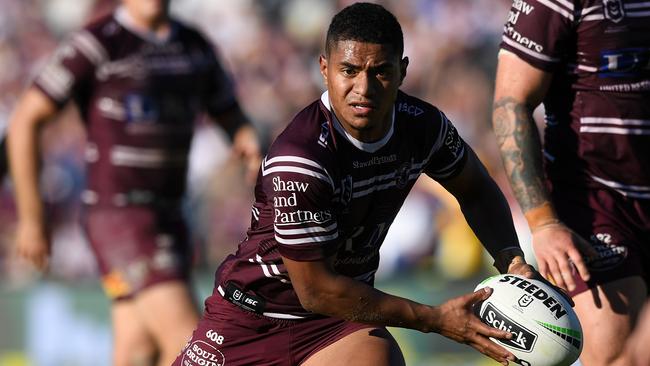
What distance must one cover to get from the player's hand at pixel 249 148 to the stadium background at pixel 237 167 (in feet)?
6.84

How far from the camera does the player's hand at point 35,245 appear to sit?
23.9 ft

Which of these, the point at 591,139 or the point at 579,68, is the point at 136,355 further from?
the point at 579,68

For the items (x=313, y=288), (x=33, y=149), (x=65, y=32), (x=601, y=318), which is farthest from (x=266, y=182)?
(x=65, y=32)

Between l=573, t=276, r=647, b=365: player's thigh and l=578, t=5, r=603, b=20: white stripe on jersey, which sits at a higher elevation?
l=578, t=5, r=603, b=20: white stripe on jersey

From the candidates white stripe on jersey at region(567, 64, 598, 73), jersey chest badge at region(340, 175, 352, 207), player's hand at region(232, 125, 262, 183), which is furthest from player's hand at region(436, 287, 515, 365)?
player's hand at region(232, 125, 262, 183)

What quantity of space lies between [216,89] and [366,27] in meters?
3.62


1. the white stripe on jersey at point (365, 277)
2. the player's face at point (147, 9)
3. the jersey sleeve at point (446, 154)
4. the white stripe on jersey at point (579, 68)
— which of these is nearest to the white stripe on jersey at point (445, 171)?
the jersey sleeve at point (446, 154)

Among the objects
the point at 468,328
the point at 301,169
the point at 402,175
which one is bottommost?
the point at 468,328

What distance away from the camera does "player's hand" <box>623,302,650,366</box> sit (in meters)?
4.89

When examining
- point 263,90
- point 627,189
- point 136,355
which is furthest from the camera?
point 263,90

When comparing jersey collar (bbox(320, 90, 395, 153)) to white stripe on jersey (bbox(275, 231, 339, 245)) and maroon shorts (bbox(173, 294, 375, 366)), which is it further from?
maroon shorts (bbox(173, 294, 375, 366))

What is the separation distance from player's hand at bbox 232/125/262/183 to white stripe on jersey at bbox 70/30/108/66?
103 cm

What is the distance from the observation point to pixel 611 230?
5.09m

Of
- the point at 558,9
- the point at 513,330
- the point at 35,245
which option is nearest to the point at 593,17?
the point at 558,9
